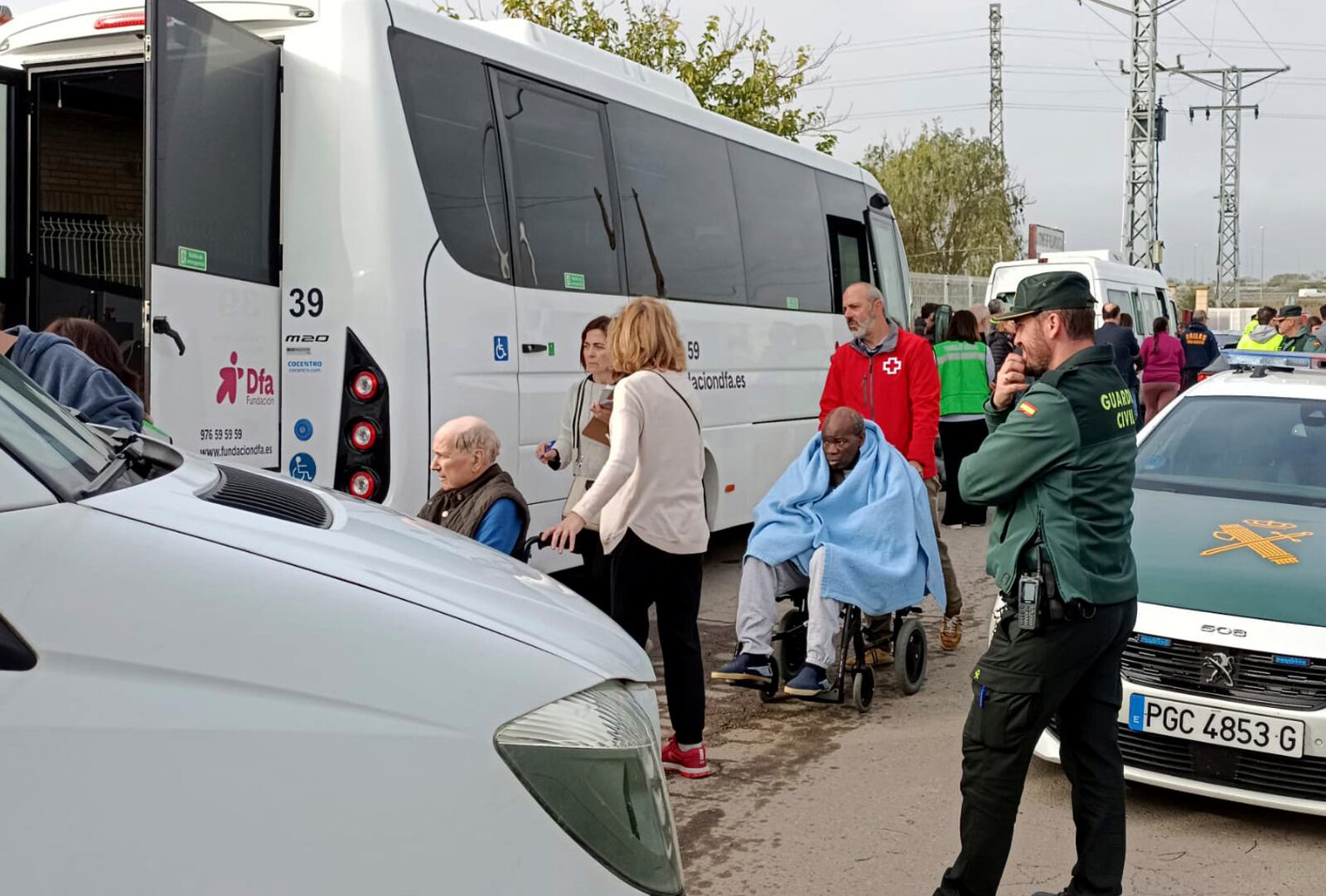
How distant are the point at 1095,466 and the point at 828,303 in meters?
7.67

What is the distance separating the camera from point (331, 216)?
611cm

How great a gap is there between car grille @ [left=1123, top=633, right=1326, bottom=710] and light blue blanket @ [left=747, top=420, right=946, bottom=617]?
1426 mm

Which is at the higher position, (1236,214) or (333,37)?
(1236,214)

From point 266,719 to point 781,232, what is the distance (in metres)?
8.98

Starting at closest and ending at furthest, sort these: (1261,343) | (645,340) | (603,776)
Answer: (603,776) < (645,340) < (1261,343)

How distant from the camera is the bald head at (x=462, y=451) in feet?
15.8

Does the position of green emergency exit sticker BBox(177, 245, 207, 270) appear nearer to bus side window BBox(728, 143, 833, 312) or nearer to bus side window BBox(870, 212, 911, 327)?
bus side window BBox(728, 143, 833, 312)

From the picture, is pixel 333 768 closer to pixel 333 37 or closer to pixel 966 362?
pixel 333 37

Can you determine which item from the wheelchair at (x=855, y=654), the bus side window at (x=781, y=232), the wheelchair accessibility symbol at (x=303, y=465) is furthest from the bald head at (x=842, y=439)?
the bus side window at (x=781, y=232)

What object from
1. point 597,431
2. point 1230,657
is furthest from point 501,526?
point 1230,657

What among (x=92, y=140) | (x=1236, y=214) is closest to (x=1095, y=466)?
(x=92, y=140)

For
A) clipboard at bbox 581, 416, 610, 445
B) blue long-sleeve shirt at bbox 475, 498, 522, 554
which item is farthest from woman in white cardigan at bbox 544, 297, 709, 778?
clipboard at bbox 581, 416, 610, 445

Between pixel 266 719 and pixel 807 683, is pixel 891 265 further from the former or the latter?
pixel 266 719

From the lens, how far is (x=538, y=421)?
278 inches
